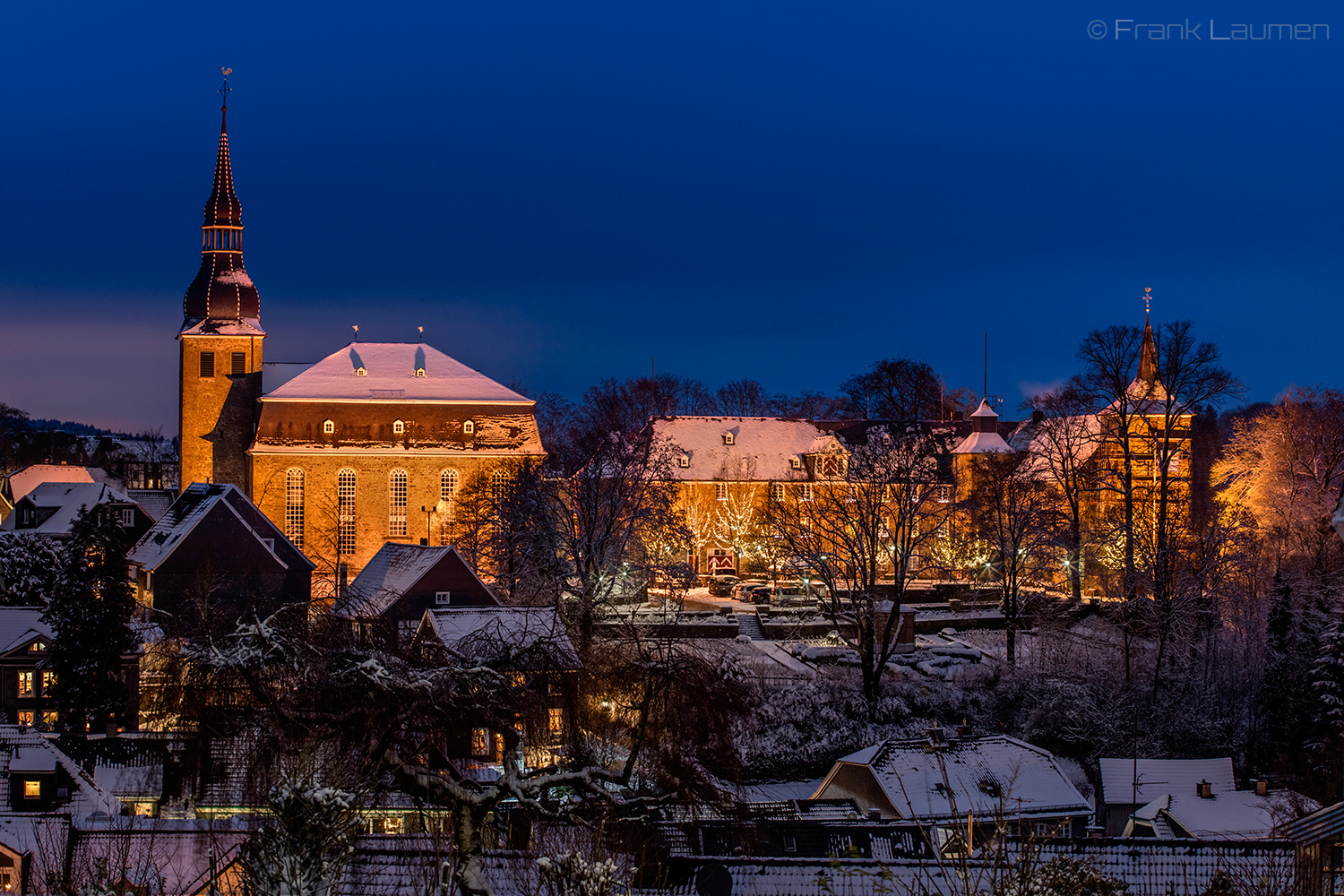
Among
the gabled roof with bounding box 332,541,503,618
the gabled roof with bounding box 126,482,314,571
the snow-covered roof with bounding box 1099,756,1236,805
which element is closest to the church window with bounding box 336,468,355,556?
the gabled roof with bounding box 126,482,314,571

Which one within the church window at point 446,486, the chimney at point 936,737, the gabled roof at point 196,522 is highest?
the church window at point 446,486

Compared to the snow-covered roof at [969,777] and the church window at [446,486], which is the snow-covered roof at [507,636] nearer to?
the snow-covered roof at [969,777]

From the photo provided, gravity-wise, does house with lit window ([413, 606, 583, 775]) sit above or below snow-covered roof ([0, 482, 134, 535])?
below

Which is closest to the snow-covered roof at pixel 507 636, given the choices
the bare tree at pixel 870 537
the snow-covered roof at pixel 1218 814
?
the snow-covered roof at pixel 1218 814

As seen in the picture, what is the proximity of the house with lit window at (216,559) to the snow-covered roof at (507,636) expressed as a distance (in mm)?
10128

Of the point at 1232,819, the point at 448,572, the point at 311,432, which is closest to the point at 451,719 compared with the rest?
the point at 1232,819

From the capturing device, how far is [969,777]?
90.3ft

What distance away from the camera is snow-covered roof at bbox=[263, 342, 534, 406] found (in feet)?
189

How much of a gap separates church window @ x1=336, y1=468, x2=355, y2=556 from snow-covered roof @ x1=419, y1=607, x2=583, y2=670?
88.7 ft

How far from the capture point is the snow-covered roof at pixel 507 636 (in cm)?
1947

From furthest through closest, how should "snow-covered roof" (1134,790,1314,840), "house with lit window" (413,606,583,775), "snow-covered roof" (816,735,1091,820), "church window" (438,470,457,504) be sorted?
"church window" (438,470,457,504) < "snow-covered roof" (816,735,1091,820) < "snow-covered roof" (1134,790,1314,840) < "house with lit window" (413,606,583,775)

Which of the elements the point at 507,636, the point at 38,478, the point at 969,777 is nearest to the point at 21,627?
the point at 507,636

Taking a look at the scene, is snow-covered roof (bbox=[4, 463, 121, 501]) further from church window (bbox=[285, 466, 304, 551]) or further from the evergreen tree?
the evergreen tree

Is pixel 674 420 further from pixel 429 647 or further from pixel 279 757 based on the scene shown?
pixel 279 757
